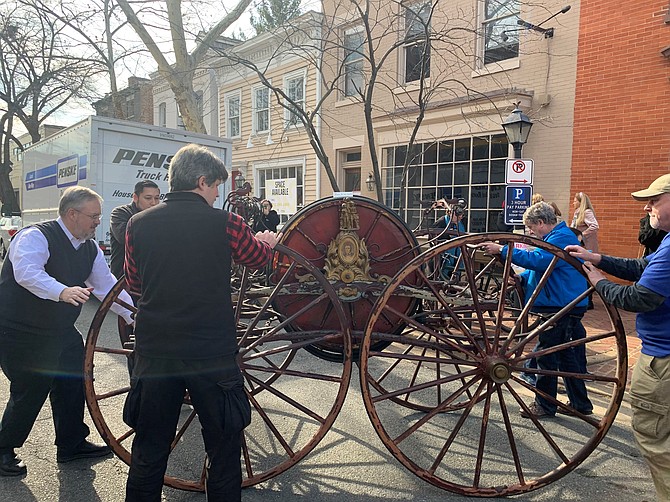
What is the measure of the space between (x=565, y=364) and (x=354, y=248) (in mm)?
2228

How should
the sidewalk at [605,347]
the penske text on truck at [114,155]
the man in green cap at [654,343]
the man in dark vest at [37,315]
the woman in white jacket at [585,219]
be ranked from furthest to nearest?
the penske text on truck at [114,155], the woman in white jacket at [585,219], the sidewalk at [605,347], the man in dark vest at [37,315], the man in green cap at [654,343]

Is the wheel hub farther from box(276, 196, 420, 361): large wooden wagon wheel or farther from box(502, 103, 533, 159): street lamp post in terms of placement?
box(502, 103, 533, 159): street lamp post

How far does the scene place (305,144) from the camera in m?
14.8

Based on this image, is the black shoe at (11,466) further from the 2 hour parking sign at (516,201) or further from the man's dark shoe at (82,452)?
the 2 hour parking sign at (516,201)

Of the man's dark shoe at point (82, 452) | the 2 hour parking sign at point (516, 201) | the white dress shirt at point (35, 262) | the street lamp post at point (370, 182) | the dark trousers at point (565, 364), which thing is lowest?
the man's dark shoe at point (82, 452)

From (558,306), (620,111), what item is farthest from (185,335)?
(620,111)

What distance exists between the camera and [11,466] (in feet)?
10.7

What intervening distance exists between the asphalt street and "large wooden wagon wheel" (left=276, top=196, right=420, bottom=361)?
730 mm

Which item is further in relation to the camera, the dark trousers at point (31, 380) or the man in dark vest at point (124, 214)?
the man in dark vest at point (124, 214)

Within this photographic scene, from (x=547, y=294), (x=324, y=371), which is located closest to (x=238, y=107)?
(x=324, y=371)

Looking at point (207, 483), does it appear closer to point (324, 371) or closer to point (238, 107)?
point (324, 371)

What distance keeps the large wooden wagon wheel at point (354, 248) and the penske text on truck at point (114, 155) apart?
6522 mm

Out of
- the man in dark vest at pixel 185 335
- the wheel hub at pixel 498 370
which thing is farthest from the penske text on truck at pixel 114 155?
the wheel hub at pixel 498 370

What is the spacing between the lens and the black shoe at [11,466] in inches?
127
